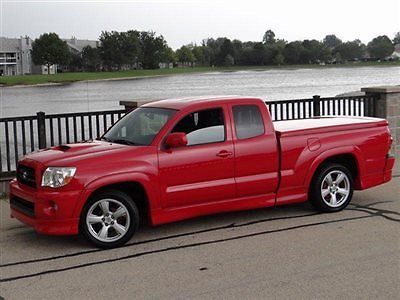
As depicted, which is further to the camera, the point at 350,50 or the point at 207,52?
the point at 207,52

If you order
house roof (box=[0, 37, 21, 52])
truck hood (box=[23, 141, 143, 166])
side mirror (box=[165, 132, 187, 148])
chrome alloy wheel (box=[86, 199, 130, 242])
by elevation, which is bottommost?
chrome alloy wheel (box=[86, 199, 130, 242])

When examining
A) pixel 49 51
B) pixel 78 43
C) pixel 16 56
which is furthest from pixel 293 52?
pixel 16 56

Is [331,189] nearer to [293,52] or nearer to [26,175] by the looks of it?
[26,175]

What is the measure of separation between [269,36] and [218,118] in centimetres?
11240

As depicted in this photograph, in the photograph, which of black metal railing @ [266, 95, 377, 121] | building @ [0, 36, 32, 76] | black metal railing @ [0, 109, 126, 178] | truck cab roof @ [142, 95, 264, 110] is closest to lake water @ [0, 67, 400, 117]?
black metal railing @ [0, 109, 126, 178]

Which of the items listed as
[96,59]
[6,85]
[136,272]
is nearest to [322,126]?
[136,272]

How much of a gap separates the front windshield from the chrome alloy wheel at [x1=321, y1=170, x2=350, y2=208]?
235 centimetres

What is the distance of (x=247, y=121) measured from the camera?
25.4ft

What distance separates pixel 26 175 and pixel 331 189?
3.94 metres

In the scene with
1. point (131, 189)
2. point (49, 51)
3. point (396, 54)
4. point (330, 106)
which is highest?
point (49, 51)

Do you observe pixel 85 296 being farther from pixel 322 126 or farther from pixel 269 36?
pixel 269 36

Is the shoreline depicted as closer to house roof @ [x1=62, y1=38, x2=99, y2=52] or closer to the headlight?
house roof @ [x1=62, y1=38, x2=99, y2=52]

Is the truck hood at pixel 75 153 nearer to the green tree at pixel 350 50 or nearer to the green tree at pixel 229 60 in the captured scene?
the green tree at pixel 350 50

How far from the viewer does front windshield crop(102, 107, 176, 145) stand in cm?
732
